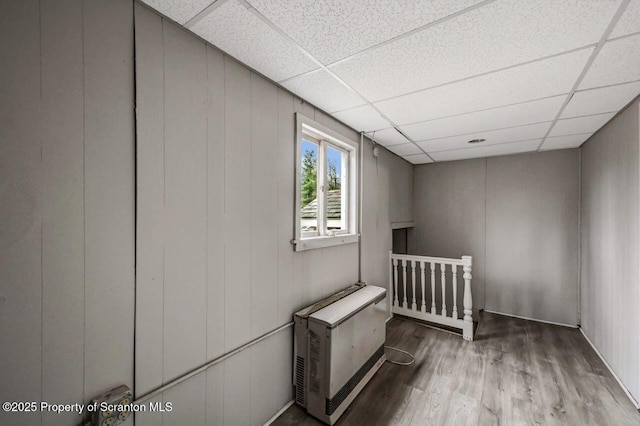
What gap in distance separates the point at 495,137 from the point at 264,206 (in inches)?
112

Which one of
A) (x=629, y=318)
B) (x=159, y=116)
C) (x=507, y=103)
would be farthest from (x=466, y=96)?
(x=629, y=318)

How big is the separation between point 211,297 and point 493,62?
2139mm

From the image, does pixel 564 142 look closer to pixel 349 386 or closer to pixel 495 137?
pixel 495 137

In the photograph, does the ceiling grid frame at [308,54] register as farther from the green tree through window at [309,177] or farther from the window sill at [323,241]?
the window sill at [323,241]

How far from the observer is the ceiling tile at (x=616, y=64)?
1.36m

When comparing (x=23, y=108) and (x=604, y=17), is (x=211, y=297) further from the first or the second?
(x=604, y=17)

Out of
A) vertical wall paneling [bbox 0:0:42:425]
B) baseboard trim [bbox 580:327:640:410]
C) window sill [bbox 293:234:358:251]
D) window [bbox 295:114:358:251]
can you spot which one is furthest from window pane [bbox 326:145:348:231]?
baseboard trim [bbox 580:327:640:410]

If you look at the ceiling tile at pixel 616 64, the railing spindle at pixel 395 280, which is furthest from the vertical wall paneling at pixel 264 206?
the railing spindle at pixel 395 280

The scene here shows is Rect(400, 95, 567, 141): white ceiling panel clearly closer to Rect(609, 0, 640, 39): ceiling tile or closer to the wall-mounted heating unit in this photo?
Rect(609, 0, 640, 39): ceiling tile

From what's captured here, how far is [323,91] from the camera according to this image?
6.37 ft

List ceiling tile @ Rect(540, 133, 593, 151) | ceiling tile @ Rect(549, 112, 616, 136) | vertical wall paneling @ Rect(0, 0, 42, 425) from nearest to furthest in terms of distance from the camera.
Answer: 1. vertical wall paneling @ Rect(0, 0, 42, 425)
2. ceiling tile @ Rect(549, 112, 616, 136)
3. ceiling tile @ Rect(540, 133, 593, 151)

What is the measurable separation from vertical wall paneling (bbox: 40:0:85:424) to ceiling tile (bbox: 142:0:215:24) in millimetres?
301

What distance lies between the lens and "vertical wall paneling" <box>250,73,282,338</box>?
171cm

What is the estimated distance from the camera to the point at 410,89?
1.88 metres
